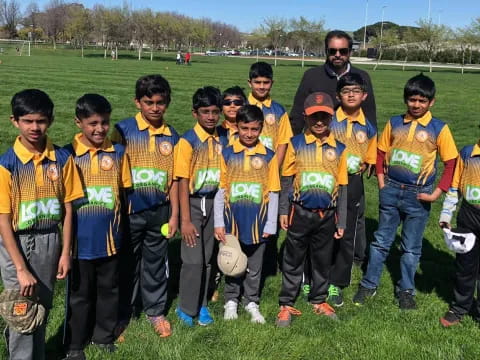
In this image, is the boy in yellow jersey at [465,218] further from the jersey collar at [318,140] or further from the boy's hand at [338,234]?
the jersey collar at [318,140]

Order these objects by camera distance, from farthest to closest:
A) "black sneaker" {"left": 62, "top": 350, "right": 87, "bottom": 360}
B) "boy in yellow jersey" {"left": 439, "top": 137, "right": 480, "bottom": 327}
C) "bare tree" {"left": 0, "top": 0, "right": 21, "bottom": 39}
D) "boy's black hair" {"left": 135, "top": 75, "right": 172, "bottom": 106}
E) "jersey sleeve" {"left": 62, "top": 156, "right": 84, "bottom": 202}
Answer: "bare tree" {"left": 0, "top": 0, "right": 21, "bottom": 39}
"boy in yellow jersey" {"left": 439, "top": 137, "right": 480, "bottom": 327}
"boy's black hair" {"left": 135, "top": 75, "right": 172, "bottom": 106}
"black sneaker" {"left": 62, "top": 350, "right": 87, "bottom": 360}
"jersey sleeve" {"left": 62, "top": 156, "right": 84, "bottom": 202}

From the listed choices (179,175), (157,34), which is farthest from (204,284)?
(157,34)

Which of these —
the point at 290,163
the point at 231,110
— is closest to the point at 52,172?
the point at 231,110

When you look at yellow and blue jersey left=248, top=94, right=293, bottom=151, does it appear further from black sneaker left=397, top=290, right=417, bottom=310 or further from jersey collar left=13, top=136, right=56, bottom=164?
jersey collar left=13, top=136, right=56, bottom=164

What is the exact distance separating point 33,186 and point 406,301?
3503mm

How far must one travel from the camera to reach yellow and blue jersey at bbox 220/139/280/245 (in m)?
4.08

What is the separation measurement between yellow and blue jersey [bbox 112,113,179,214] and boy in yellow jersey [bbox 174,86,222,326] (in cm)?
11

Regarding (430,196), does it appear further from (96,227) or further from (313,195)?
(96,227)

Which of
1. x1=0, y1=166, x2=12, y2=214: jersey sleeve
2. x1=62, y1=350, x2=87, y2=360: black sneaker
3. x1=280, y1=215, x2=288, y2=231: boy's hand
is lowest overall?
x1=62, y1=350, x2=87, y2=360: black sneaker

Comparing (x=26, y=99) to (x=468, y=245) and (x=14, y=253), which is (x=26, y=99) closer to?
(x=14, y=253)

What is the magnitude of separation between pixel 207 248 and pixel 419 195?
1.95 meters

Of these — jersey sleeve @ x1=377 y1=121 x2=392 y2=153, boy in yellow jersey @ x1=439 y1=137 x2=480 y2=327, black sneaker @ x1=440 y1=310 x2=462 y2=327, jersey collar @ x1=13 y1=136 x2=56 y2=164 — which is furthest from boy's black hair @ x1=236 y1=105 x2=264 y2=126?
black sneaker @ x1=440 y1=310 x2=462 y2=327

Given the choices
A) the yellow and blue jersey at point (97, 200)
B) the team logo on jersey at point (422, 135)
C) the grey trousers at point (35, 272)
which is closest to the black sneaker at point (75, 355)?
the grey trousers at point (35, 272)

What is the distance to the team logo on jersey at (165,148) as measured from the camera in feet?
12.8
